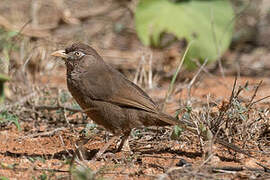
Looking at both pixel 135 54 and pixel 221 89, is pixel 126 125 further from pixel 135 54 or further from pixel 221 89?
pixel 135 54

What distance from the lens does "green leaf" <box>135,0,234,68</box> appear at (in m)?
7.91

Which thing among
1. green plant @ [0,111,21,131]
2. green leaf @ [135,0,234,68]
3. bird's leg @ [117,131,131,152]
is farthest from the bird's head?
green leaf @ [135,0,234,68]

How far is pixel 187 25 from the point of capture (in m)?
7.97

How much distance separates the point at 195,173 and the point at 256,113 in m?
1.68

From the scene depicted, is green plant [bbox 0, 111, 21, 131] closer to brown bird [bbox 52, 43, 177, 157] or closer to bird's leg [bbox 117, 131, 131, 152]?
brown bird [bbox 52, 43, 177, 157]

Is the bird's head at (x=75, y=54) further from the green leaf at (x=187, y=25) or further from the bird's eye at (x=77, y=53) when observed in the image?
the green leaf at (x=187, y=25)

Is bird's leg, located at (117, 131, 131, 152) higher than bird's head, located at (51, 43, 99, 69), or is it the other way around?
bird's head, located at (51, 43, 99, 69)

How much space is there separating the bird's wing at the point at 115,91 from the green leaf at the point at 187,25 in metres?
2.94

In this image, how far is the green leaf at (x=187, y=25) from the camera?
26.0 feet

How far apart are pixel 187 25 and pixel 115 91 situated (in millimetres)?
3503

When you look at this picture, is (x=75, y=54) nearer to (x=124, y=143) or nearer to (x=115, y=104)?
(x=115, y=104)

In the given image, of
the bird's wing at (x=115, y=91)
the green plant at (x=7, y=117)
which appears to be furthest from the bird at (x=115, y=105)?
the green plant at (x=7, y=117)

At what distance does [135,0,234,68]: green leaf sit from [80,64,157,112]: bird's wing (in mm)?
2938

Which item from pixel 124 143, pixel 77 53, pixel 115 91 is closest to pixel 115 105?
pixel 115 91
